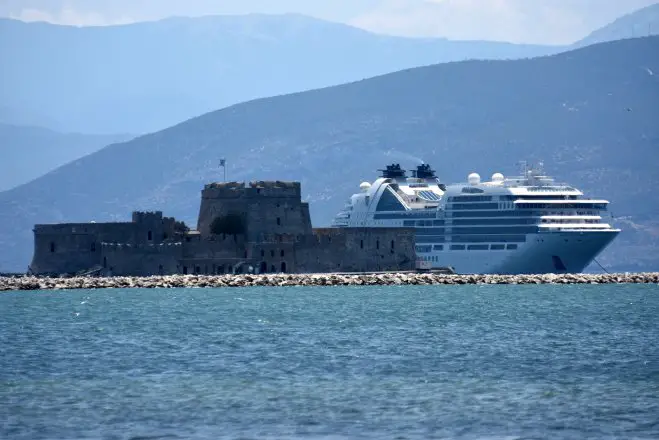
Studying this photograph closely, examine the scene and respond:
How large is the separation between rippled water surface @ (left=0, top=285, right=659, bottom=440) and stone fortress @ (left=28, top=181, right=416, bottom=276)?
25476 millimetres

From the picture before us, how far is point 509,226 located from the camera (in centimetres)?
11112

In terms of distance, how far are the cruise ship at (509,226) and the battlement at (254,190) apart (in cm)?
2090

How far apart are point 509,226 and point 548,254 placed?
3.52 m

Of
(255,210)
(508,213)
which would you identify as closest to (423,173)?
(508,213)

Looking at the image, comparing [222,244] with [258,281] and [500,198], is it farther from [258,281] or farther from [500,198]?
[500,198]

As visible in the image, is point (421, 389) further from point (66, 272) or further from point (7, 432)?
point (66, 272)

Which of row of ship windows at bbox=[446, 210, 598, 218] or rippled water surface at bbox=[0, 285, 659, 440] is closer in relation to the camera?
rippled water surface at bbox=[0, 285, 659, 440]

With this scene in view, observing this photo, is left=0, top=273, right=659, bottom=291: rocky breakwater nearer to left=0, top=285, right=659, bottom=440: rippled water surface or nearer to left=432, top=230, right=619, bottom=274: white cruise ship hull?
left=0, top=285, right=659, bottom=440: rippled water surface

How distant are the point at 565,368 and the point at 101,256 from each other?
173 feet

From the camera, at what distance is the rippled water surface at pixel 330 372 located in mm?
29688

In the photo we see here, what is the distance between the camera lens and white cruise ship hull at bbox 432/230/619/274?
108 meters

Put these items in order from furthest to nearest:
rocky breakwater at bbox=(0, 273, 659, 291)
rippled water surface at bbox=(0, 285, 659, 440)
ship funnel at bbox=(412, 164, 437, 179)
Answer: ship funnel at bbox=(412, 164, 437, 179) → rocky breakwater at bbox=(0, 273, 659, 291) → rippled water surface at bbox=(0, 285, 659, 440)

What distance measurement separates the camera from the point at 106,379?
36.0 meters

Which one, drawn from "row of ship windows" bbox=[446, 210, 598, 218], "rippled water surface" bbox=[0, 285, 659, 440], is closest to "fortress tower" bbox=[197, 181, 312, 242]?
"row of ship windows" bbox=[446, 210, 598, 218]
